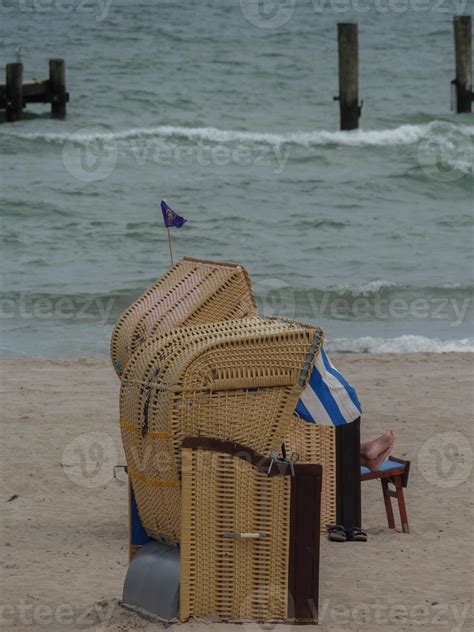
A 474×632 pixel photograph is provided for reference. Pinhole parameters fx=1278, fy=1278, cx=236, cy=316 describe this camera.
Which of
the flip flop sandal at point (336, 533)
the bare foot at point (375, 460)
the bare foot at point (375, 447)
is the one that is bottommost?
the flip flop sandal at point (336, 533)

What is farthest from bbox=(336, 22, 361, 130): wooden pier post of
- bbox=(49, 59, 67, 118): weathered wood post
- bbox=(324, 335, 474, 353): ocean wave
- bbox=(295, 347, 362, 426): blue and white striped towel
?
bbox=(295, 347, 362, 426): blue and white striped towel

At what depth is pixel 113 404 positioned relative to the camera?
9.58m

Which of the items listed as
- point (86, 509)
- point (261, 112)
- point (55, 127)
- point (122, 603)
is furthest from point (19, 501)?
point (261, 112)

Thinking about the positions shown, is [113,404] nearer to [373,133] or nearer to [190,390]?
[190,390]

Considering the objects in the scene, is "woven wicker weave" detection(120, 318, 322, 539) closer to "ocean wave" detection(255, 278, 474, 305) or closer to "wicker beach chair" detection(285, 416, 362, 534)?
"wicker beach chair" detection(285, 416, 362, 534)

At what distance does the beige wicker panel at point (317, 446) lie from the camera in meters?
6.55

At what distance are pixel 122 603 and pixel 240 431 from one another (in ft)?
3.18

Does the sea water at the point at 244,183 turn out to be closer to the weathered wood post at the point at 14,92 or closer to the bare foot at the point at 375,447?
the weathered wood post at the point at 14,92

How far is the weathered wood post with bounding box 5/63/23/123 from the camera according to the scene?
24469 mm
